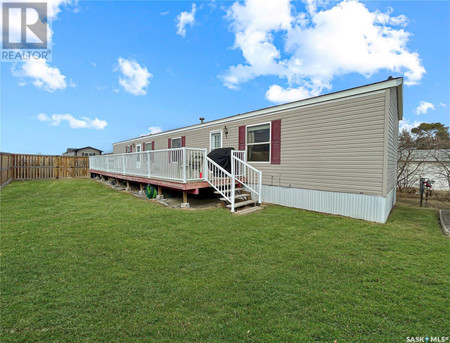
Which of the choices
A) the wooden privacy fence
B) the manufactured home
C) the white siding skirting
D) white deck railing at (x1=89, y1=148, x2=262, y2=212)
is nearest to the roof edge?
the manufactured home

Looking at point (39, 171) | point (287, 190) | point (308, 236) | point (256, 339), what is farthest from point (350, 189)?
point (39, 171)

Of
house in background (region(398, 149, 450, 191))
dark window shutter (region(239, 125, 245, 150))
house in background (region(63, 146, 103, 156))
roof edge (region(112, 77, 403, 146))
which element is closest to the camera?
roof edge (region(112, 77, 403, 146))

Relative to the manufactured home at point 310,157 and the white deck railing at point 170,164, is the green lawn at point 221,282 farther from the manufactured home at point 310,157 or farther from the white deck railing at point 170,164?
the white deck railing at point 170,164

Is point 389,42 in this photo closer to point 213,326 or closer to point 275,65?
point 275,65

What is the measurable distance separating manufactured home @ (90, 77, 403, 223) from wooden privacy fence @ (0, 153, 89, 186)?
32.5 ft

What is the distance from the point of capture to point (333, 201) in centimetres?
555

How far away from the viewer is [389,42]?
7.41 meters

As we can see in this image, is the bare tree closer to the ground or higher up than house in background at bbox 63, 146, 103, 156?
closer to the ground

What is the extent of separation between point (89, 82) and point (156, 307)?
12.0m

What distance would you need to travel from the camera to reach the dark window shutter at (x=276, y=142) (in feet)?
21.9

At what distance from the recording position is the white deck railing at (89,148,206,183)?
6184 millimetres

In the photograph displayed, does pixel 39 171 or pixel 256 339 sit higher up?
pixel 39 171

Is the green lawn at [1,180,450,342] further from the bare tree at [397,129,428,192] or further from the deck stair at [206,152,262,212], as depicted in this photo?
the bare tree at [397,129,428,192]

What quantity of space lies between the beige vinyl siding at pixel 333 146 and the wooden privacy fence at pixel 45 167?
1484cm
